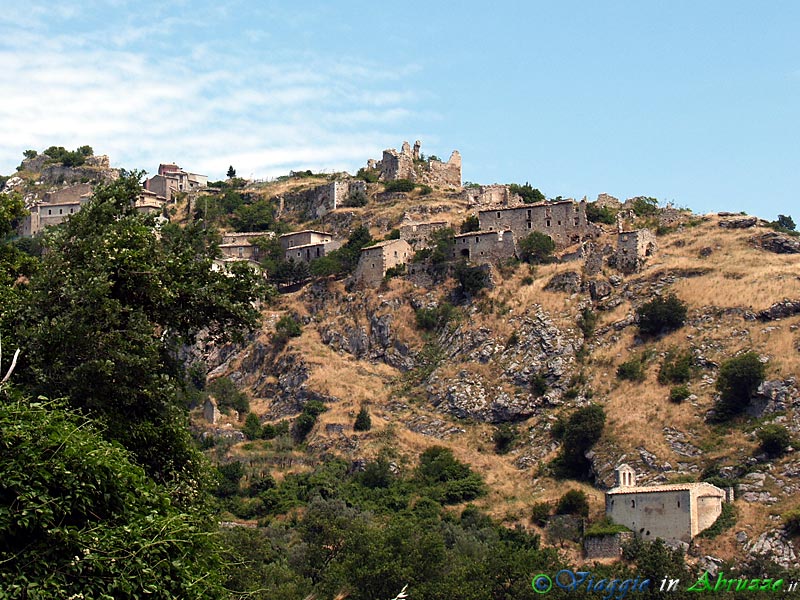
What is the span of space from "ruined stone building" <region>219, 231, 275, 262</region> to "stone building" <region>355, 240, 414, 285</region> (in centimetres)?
1195

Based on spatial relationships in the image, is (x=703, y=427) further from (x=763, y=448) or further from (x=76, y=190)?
(x=76, y=190)

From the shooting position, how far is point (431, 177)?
4345 inches

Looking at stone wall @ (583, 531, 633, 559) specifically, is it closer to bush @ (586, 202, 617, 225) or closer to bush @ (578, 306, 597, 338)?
bush @ (578, 306, 597, 338)

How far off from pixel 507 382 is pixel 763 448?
1827 cm

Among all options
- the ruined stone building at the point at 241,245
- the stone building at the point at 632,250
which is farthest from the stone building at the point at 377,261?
the stone building at the point at 632,250

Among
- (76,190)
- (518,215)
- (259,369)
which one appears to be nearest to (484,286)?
(518,215)

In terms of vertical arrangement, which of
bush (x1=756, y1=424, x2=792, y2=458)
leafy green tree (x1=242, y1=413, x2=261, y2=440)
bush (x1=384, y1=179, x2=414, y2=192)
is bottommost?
leafy green tree (x1=242, y1=413, x2=261, y2=440)

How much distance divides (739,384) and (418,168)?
165 feet

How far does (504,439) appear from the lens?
7325 cm

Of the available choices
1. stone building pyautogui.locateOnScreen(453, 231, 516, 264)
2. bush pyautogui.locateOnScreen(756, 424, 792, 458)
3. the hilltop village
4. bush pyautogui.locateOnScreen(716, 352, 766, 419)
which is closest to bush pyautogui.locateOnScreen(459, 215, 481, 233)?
the hilltop village

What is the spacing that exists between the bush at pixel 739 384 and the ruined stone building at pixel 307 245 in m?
37.4

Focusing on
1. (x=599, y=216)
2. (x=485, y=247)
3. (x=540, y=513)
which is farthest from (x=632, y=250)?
(x=540, y=513)

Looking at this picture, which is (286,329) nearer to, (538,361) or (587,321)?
(538,361)

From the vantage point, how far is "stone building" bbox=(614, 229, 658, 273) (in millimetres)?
81375
